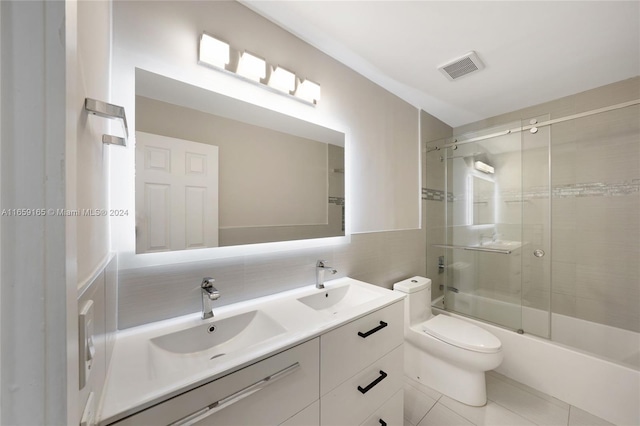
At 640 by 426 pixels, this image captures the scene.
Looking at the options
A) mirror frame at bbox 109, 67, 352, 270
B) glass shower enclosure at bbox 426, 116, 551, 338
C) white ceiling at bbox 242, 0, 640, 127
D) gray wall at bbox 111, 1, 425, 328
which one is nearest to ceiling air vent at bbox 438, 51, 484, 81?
white ceiling at bbox 242, 0, 640, 127

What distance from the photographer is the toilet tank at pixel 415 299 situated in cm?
184

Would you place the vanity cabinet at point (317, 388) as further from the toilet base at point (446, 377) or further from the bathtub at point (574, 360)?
the bathtub at point (574, 360)

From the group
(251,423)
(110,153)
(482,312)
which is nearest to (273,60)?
(110,153)

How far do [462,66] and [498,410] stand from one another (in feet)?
7.88

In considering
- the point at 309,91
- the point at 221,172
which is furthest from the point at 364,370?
the point at 309,91

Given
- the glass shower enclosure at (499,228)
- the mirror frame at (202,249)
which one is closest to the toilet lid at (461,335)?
the glass shower enclosure at (499,228)

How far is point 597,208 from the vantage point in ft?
6.68

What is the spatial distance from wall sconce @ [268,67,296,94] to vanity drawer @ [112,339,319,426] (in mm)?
1308

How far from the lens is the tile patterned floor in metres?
1.46

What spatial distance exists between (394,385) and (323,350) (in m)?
0.66

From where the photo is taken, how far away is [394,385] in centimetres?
126

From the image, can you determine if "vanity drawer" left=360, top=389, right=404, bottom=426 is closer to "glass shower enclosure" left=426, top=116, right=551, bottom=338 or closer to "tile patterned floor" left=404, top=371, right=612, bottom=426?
"tile patterned floor" left=404, top=371, right=612, bottom=426

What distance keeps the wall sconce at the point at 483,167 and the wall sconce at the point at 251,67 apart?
2108 millimetres

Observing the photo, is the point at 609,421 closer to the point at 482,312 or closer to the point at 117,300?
the point at 482,312
